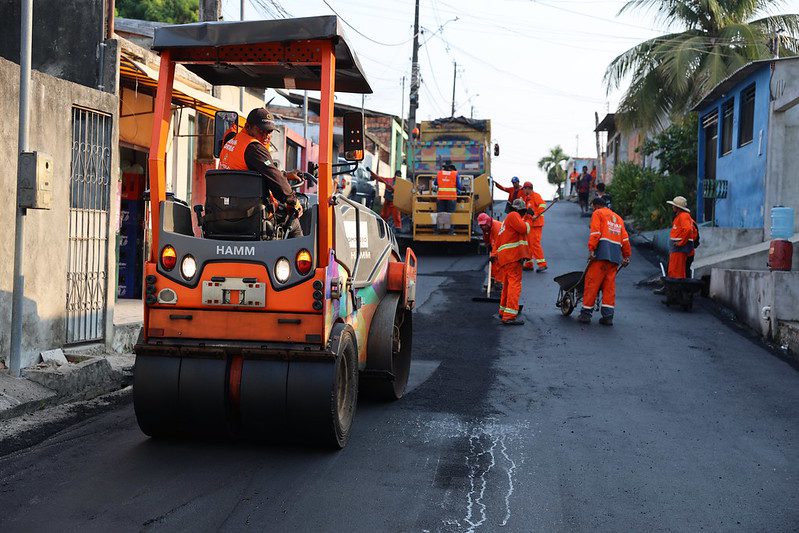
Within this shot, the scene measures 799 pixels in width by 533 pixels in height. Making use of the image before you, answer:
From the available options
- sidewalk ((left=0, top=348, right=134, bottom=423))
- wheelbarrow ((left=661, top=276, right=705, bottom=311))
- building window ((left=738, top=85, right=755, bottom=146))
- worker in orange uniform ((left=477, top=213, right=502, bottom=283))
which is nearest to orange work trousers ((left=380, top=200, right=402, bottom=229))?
building window ((left=738, top=85, right=755, bottom=146))

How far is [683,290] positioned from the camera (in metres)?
14.0

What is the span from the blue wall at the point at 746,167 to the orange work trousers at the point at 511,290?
7182 mm

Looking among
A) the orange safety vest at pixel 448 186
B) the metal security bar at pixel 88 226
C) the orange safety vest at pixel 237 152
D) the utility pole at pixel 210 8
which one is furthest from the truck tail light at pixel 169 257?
the orange safety vest at pixel 448 186

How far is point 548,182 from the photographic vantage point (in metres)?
87.1

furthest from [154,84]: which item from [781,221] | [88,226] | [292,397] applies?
[781,221]

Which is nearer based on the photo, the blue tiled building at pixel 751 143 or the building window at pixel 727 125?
the blue tiled building at pixel 751 143

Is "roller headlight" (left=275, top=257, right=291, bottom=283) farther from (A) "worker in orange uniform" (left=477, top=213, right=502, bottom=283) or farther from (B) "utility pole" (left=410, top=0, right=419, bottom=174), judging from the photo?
(B) "utility pole" (left=410, top=0, right=419, bottom=174)

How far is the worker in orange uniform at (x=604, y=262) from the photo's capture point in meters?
12.8

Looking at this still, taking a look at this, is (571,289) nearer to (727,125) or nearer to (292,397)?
(292,397)

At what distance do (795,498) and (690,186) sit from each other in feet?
71.8

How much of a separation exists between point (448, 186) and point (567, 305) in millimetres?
8452

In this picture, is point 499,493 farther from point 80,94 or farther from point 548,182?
point 548,182

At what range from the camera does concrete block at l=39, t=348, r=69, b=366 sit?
809cm

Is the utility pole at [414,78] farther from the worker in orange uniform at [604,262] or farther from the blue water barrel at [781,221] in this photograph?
the worker in orange uniform at [604,262]
